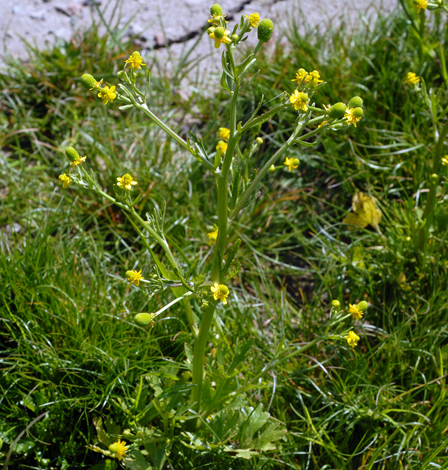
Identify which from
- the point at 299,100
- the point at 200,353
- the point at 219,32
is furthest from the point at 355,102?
the point at 200,353

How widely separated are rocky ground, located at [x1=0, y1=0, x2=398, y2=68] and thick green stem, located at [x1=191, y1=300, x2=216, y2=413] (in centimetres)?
248

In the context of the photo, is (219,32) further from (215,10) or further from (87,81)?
(87,81)

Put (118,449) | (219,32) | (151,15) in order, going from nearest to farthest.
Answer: (219,32) < (118,449) < (151,15)

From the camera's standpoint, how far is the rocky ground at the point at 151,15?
3.57 metres

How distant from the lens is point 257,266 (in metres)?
2.56

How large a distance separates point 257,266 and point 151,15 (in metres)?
2.25

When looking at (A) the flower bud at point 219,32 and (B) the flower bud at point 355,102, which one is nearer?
(A) the flower bud at point 219,32

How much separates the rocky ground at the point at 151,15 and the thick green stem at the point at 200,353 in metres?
2.48

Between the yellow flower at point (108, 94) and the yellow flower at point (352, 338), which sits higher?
the yellow flower at point (108, 94)

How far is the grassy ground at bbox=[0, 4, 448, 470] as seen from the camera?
189 centimetres

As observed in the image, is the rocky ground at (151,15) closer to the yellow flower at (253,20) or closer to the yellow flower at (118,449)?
the yellow flower at (253,20)

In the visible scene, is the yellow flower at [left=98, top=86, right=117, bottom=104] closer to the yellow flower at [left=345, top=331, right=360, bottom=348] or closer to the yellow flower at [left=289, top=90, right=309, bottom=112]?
the yellow flower at [left=289, top=90, right=309, bottom=112]

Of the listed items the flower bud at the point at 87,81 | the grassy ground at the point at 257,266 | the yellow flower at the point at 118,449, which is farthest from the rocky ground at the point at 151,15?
the yellow flower at the point at 118,449

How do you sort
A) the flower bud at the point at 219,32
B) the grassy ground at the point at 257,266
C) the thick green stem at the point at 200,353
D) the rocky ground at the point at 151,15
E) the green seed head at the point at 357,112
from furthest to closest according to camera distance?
the rocky ground at the point at 151,15, the grassy ground at the point at 257,266, the thick green stem at the point at 200,353, the green seed head at the point at 357,112, the flower bud at the point at 219,32
